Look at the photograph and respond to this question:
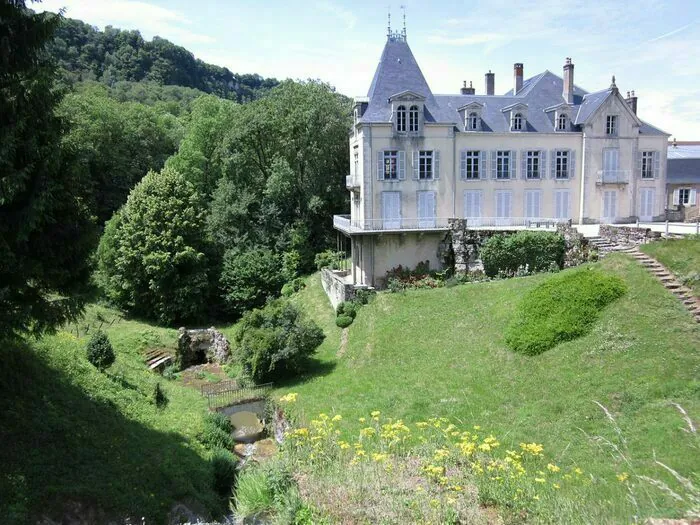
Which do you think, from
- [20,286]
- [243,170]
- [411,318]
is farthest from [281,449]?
[243,170]

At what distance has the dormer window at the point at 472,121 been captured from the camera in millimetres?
30000

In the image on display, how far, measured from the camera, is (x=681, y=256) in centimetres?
1889

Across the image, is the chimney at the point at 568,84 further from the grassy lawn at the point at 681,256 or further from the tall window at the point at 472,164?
the grassy lawn at the point at 681,256

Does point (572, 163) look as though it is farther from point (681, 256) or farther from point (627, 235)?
A: point (681, 256)

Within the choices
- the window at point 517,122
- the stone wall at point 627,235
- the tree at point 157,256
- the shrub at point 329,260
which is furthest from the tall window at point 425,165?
Answer: the tree at point 157,256

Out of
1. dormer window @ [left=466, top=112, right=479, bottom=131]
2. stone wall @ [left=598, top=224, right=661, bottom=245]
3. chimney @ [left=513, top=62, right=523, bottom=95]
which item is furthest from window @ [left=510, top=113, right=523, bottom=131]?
stone wall @ [left=598, top=224, right=661, bottom=245]

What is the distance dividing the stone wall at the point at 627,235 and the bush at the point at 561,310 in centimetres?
380

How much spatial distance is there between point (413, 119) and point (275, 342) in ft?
47.7

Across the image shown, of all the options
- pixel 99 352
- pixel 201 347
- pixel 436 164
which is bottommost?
pixel 201 347

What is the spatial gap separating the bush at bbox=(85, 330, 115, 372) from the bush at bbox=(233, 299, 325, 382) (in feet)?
17.8

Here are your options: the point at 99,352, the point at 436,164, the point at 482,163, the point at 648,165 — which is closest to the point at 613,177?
the point at 648,165

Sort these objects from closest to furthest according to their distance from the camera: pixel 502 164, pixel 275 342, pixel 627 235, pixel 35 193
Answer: pixel 35 193
pixel 275 342
pixel 627 235
pixel 502 164

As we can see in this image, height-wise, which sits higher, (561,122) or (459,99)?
(459,99)

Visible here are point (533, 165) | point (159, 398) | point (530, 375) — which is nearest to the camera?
point (530, 375)
